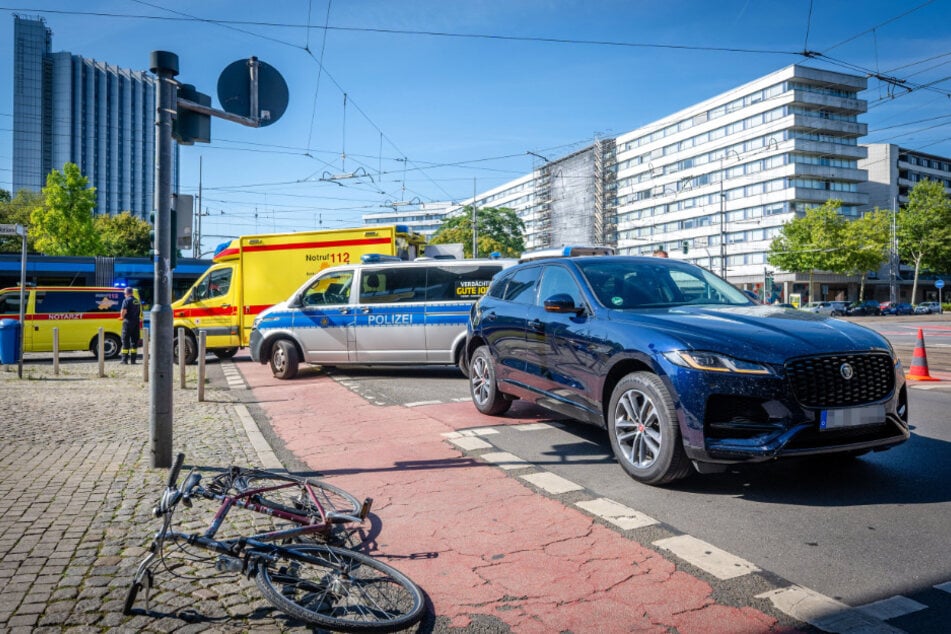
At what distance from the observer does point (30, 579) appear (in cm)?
315

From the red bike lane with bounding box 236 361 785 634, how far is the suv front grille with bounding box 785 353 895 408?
1420 mm

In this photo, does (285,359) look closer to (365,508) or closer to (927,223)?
(365,508)

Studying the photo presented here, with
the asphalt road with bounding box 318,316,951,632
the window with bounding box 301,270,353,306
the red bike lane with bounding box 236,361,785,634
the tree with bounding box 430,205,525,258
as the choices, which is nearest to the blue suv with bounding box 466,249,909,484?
the asphalt road with bounding box 318,316,951,632

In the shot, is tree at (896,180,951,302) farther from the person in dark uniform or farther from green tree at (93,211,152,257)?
green tree at (93,211,152,257)

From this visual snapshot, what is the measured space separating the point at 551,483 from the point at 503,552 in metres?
1.35

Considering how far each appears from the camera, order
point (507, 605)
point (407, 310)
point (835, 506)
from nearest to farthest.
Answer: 1. point (507, 605)
2. point (835, 506)
3. point (407, 310)

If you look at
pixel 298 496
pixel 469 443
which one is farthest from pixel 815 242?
pixel 298 496

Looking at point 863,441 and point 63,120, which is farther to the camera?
point 63,120

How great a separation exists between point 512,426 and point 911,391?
5.83 metres

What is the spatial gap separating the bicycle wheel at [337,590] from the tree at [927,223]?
77.5 metres

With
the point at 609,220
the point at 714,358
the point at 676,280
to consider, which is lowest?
the point at 714,358

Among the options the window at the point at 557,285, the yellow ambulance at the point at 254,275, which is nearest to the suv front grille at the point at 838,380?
the window at the point at 557,285

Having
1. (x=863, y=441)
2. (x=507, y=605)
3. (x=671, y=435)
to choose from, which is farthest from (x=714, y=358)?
(x=507, y=605)

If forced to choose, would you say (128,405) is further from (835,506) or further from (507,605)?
(835,506)
